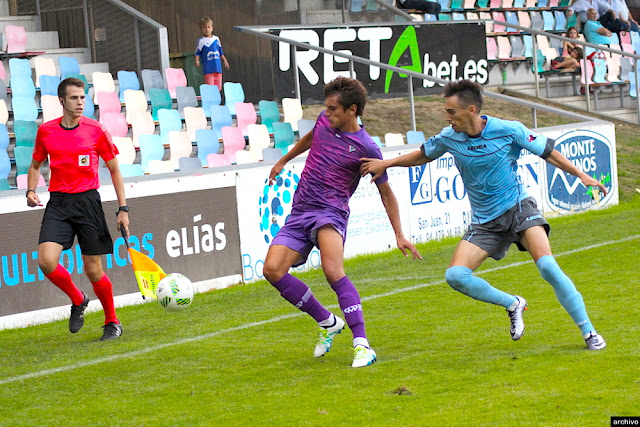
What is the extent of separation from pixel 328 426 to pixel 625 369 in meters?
1.66

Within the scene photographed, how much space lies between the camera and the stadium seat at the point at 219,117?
1308 cm

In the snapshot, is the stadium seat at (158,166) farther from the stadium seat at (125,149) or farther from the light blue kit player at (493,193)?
the light blue kit player at (493,193)

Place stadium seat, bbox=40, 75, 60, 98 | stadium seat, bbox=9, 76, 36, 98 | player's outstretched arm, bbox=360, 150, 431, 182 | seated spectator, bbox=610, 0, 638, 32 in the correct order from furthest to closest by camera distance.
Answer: seated spectator, bbox=610, 0, 638, 32, stadium seat, bbox=40, 75, 60, 98, stadium seat, bbox=9, 76, 36, 98, player's outstretched arm, bbox=360, 150, 431, 182

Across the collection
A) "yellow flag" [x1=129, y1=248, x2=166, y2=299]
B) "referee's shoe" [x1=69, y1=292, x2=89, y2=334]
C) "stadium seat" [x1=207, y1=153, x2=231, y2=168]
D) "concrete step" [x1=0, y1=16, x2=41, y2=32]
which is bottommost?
"referee's shoe" [x1=69, y1=292, x2=89, y2=334]

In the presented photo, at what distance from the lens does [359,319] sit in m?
5.95

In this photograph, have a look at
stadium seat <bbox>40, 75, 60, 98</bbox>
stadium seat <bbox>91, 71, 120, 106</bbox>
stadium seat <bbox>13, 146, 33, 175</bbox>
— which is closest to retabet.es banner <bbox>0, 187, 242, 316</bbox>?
stadium seat <bbox>13, 146, 33, 175</bbox>

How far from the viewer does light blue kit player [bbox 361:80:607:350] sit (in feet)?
18.8

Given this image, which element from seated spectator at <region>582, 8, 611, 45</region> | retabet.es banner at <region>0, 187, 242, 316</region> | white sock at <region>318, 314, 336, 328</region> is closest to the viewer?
white sock at <region>318, 314, 336, 328</region>

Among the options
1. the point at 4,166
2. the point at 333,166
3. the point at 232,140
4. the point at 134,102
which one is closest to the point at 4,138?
the point at 4,166

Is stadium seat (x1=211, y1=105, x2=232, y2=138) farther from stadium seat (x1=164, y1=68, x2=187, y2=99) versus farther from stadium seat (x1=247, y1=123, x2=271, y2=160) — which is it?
stadium seat (x1=164, y1=68, x2=187, y2=99)

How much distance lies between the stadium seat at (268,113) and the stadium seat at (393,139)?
5.34ft

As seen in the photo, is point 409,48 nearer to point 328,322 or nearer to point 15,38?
point 15,38

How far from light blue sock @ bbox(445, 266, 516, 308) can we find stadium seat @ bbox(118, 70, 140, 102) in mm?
8134

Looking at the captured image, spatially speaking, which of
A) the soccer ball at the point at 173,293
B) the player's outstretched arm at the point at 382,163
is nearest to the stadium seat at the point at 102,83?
the soccer ball at the point at 173,293
